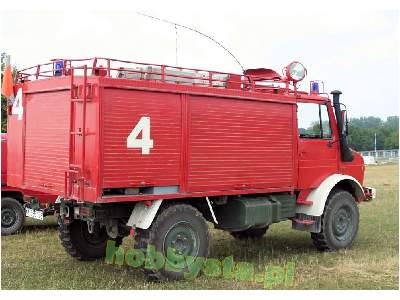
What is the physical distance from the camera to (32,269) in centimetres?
762

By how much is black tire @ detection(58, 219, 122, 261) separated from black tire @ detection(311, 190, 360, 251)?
348 centimetres

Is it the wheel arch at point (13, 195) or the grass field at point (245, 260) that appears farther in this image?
the wheel arch at point (13, 195)

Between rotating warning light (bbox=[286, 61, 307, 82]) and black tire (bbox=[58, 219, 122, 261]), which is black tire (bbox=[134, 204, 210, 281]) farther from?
rotating warning light (bbox=[286, 61, 307, 82])

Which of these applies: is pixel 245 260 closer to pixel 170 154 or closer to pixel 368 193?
pixel 170 154

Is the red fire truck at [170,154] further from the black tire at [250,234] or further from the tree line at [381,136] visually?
the tree line at [381,136]

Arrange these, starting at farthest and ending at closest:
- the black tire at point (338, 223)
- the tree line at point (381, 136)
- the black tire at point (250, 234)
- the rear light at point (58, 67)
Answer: the tree line at point (381, 136) < the black tire at point (250, 234) < the black tire at point (338, 223) < the rear light at point (58, 67)

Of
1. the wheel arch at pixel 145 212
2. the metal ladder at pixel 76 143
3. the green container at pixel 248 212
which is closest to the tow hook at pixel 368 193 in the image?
the green container at pixel 248 212

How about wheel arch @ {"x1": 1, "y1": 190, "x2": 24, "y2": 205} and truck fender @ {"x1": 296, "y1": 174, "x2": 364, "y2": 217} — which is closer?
truck fender @ {"x1": 296, "y1": 174, "x2": 364, "y2": 217}

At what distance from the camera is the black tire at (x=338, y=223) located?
9.04 m

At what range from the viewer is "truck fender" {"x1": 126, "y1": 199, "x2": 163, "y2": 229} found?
6742 mm

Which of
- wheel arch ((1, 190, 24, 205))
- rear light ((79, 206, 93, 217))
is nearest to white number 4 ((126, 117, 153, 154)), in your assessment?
rear light ((79, 206, 93, 217))

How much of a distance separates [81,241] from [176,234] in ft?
6.71

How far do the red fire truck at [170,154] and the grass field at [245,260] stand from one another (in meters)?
0.41

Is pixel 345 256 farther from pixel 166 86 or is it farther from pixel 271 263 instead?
pixel 166 86
